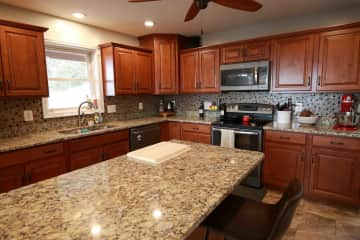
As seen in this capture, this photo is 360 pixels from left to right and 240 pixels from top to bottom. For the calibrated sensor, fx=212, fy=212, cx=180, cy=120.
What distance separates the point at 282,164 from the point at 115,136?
2.27 metres

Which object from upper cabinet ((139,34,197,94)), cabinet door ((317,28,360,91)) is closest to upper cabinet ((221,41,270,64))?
cabinet door ((317,28,360,91))

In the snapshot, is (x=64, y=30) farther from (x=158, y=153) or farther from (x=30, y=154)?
(x=158, y=153)

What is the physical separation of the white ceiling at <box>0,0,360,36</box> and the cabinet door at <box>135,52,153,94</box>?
0.45 meters

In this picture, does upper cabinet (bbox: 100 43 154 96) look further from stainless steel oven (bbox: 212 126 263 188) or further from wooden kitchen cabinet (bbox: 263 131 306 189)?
wooden kitchen cabinet (bbox: 263 131 306 189)

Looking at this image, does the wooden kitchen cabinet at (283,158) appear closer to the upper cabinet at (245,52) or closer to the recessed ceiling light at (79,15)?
the upper cabinet at (245,52)

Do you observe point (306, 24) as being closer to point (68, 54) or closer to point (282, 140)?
point (282, 140)

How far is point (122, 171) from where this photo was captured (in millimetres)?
1343

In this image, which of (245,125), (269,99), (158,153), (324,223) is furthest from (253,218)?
(269,99)

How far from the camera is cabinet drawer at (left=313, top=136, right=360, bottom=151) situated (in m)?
2.29

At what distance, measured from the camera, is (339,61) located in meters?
2.54

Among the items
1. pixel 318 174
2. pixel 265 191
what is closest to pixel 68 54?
pixel 265 191

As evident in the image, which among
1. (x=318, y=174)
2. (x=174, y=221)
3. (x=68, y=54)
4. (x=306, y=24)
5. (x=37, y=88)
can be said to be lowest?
(x=318, y=174)

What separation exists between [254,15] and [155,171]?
2695 millimetres

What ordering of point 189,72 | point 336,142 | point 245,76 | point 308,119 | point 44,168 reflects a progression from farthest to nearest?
point 189,72 < point 245,76 < point 308,119 < point 336,142 < point 44,168
